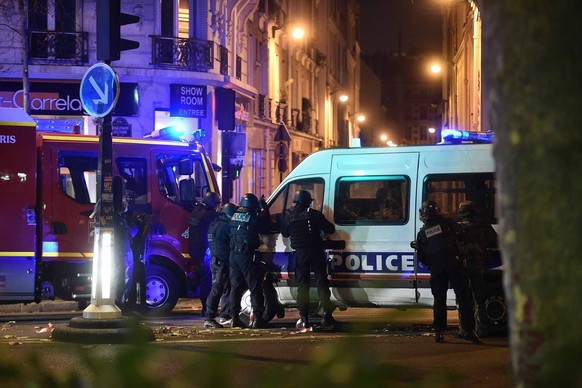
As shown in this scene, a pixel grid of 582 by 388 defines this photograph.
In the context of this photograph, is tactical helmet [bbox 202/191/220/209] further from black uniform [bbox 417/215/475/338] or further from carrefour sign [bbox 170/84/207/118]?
carrefour sign [bbox 170/84/207/118]

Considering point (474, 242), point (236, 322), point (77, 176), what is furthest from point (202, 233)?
point (474, 242)

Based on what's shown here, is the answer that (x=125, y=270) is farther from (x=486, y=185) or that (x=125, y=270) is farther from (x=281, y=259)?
(x=486, y=185)

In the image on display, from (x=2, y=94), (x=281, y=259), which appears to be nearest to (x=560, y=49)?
(x=281, y=259)

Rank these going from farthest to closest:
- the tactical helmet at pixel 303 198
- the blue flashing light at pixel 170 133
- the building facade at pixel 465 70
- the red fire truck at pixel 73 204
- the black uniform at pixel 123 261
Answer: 1. the building facade at pixel 465 70
2. the blue flashing light at pixel 170 133
3. the red fire truck at pixel 73 204
4. the black uniform at pixel 123 261
5. the tactical helmet at pixel 303 198

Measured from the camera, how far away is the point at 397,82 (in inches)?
5202

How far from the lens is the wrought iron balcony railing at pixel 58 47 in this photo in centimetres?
2773

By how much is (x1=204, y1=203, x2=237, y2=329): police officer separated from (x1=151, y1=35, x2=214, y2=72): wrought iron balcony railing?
15.6 meters

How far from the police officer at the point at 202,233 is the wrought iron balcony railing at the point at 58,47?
46.1ft

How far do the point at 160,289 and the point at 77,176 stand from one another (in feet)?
6.85

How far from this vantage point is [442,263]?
38.5 ft

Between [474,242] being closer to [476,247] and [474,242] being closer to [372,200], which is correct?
[476,247]

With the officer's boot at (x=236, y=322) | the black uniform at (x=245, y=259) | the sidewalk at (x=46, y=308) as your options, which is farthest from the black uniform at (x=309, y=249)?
the sidewalk at (x=46, y=308)

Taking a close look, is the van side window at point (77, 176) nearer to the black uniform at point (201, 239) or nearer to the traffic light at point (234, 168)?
the black uniform at point (201, 239)

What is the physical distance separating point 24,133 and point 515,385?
41.0 ft
